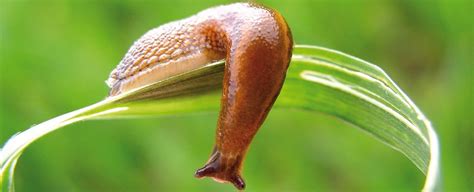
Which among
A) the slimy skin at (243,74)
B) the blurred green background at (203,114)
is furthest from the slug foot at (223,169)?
the blurred green background at (203,114)

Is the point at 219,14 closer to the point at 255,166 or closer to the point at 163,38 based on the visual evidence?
the point at 163,38

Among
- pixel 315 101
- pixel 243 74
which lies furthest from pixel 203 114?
pixel 243 74

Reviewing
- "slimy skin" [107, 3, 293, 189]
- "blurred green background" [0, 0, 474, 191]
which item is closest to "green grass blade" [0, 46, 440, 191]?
"slimy skin" [107, 3, 293, 189]

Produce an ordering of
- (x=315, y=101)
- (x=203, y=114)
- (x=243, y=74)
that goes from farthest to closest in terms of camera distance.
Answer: (x=203, y=114) < (x=315, y=101) < (x=243, y=74)

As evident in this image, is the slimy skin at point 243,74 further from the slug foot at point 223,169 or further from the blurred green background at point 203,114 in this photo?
the blurred green background at point 203,114

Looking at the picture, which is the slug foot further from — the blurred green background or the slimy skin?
the blurred green background

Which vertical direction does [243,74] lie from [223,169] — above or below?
above

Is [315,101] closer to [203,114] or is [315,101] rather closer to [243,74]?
[243,74]
